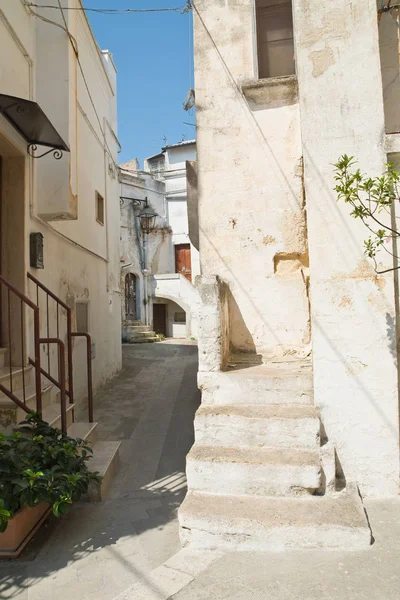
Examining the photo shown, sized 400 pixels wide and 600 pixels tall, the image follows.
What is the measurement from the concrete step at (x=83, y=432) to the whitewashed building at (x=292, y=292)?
1.72 metres

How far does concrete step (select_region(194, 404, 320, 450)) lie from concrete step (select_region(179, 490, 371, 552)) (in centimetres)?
44

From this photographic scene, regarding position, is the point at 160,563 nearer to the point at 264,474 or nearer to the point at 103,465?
the point at 264,474

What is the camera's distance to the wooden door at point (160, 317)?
76.6 feet

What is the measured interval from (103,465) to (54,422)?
0.68 meters

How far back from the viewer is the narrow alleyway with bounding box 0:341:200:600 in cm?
261

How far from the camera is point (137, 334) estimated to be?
1936cm

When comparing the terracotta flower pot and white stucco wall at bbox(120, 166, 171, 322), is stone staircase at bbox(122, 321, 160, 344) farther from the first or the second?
the terracotta flower pot

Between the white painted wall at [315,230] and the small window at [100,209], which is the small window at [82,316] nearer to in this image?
the small window at [100,209]

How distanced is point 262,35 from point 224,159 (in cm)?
167

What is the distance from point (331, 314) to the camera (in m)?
3.40

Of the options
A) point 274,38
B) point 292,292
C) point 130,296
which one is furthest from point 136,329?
point 274,38

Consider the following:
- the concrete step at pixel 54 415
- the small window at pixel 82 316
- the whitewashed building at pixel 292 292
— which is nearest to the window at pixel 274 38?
the whitewashed building at pixel 292 292

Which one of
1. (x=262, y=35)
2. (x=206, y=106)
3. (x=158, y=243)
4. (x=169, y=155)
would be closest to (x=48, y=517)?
(x=206, y=106)

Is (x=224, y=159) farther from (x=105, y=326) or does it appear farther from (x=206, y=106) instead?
(x=105, y=326)
